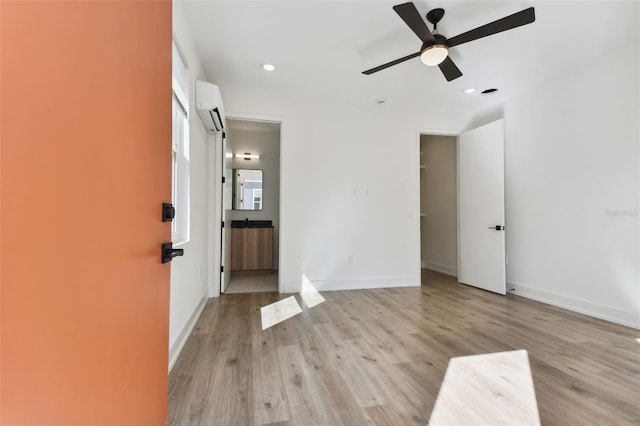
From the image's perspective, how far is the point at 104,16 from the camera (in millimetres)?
629

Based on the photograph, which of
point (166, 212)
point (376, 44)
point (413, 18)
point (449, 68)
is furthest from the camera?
point (376, 44)

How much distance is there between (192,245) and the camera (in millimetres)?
2562

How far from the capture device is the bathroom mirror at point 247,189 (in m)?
5.45

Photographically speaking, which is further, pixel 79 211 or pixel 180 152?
pixel 180 152

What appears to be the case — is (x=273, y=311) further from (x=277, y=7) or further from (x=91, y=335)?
(x=277, y=7)

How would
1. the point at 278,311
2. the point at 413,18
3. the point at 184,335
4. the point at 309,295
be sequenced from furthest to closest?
the point at 309,295, the point at 278,311, the point at 184,335, the point at 413,18

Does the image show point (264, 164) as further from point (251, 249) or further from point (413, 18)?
point (413, 18)

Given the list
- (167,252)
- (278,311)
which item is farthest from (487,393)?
(278,311)

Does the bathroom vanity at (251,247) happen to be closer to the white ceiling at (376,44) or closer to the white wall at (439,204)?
the white ceiling at (376,44)

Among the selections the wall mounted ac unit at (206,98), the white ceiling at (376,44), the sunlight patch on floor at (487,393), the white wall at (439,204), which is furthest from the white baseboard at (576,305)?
the wall mounted ac unit at (206,98)

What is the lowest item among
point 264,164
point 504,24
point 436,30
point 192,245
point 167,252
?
point 192,245

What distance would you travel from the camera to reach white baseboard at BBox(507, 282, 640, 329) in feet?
8.82

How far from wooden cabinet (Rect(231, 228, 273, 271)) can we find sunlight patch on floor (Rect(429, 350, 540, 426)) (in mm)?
3615

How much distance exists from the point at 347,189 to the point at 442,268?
2.65 meters
